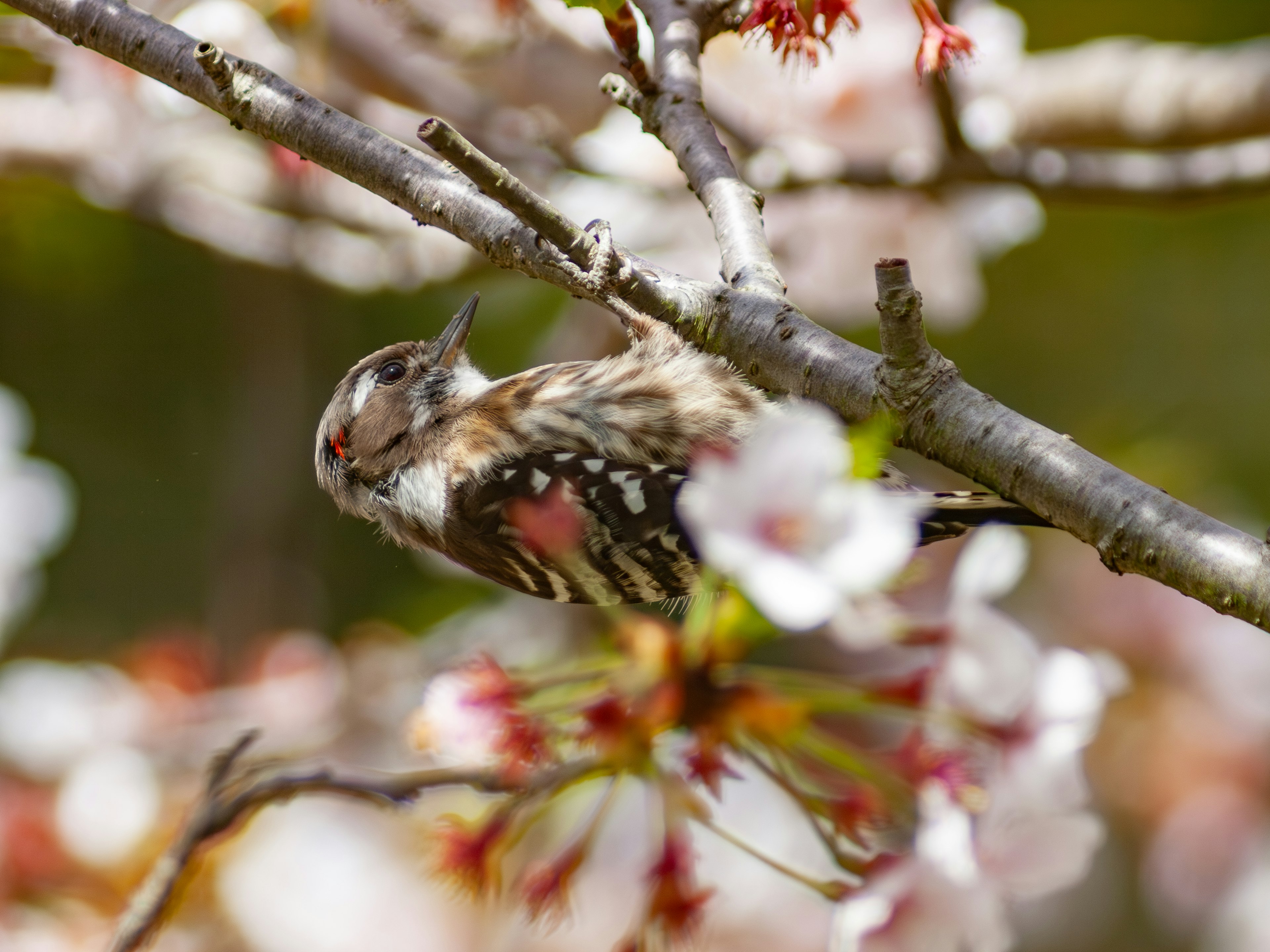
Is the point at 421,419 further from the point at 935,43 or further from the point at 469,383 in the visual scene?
the point at 935,43

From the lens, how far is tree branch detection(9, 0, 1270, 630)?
1.10 metres

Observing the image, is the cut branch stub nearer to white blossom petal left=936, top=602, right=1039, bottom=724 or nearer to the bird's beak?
white blossom petal left=936, top=602, right=1039, bottom=724

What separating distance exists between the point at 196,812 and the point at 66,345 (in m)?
4.17

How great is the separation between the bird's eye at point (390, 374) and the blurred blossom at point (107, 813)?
1.06 meters

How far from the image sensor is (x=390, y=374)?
95.0 inches

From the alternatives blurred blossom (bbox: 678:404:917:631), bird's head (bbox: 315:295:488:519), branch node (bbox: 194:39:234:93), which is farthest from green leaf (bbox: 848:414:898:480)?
bird's head (bbox: 315:295:488:519)

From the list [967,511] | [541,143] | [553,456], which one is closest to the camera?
[967,511]

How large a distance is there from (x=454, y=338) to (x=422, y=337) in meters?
2.07

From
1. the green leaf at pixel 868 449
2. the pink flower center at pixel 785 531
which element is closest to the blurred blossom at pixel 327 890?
the pink flower center at pixel 785 531

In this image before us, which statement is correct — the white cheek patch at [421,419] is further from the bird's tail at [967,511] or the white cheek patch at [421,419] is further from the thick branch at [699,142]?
the bird's tail at [967,511]

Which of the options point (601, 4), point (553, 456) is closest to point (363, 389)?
point (553, 456)

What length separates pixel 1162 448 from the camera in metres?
2.72

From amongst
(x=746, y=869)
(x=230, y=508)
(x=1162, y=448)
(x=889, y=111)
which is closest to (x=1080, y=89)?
(x=889, y=111)

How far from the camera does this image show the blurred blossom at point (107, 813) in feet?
8.12
